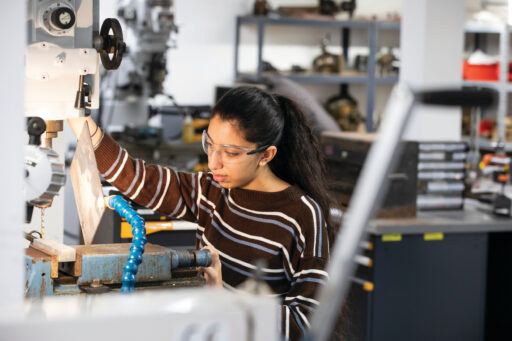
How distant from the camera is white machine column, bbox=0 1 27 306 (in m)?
0.84

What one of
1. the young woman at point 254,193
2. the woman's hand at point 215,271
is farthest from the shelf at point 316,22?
the woman's hand at point 215,271

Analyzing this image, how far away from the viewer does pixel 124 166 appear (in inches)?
76.2

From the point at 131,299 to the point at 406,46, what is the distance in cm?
332

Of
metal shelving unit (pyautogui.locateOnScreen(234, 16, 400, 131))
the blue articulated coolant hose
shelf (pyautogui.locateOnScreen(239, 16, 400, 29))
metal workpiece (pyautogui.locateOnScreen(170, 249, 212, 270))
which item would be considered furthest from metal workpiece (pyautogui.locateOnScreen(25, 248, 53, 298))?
shelf (pyautogui.locateOnScreen(239, 16, 400, 29))

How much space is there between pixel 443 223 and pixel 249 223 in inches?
67.9

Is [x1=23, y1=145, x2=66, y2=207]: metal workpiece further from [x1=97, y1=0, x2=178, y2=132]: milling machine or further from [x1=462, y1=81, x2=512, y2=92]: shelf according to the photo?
[x1=462, y1=81, x2=512, y2=92]: shelf

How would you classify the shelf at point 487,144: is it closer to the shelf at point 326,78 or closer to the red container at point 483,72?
the red container at point 483,72

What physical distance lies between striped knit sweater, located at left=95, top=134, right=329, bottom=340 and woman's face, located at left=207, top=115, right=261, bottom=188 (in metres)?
0.07

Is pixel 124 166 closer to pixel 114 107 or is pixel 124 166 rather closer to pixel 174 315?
pixel 174 315

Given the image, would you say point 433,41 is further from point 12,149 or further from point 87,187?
point 12,149

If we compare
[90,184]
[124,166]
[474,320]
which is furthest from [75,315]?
[474,320]

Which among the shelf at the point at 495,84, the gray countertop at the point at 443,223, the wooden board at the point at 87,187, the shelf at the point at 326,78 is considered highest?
the shelf at the point at 326,78

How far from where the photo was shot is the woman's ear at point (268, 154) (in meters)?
1.85

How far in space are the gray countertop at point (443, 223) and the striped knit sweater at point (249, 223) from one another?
1.35 m
